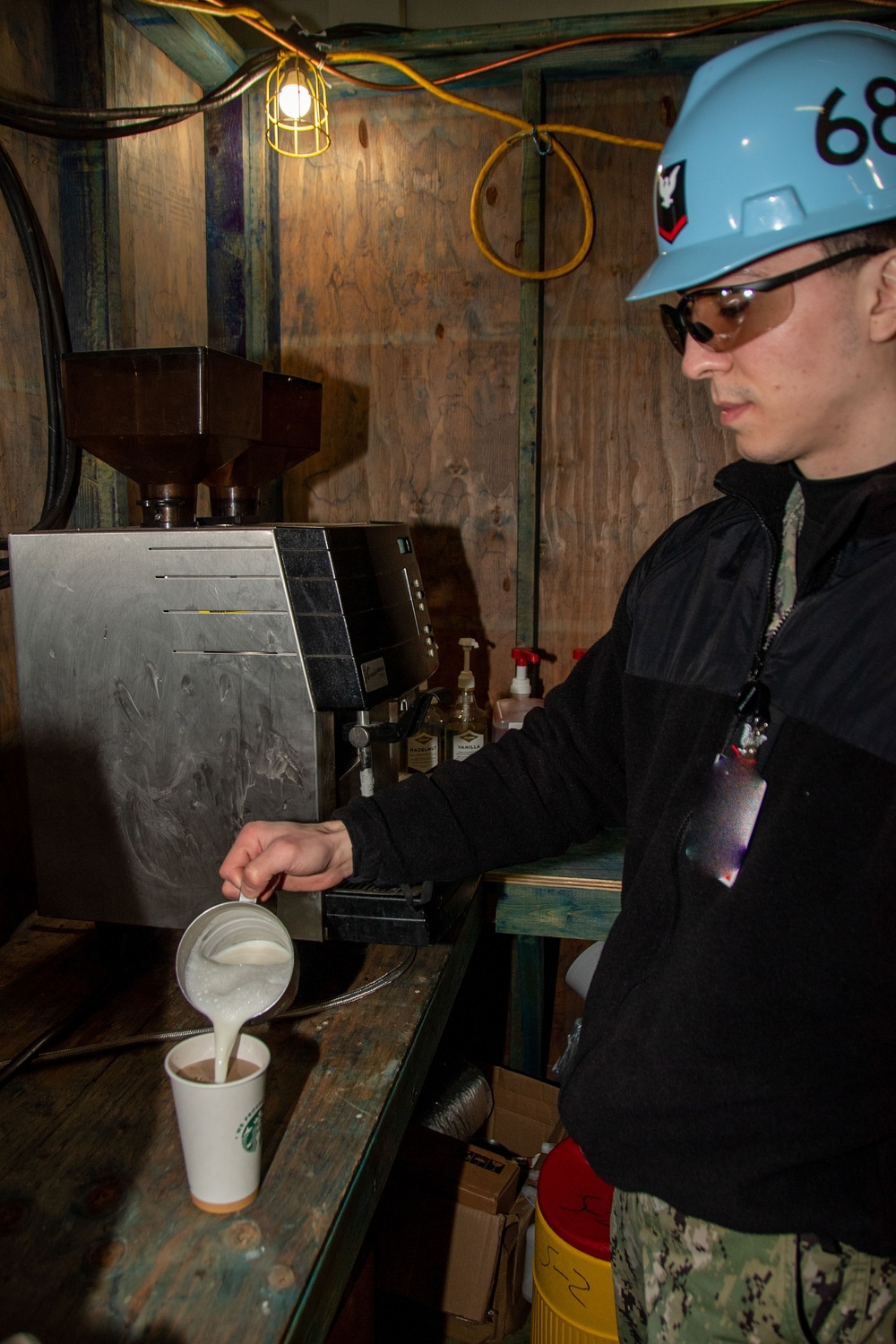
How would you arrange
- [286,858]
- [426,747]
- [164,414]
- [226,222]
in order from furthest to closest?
1. [226,222]
2. [426,747]
3. [164,414]
4. [286,858]

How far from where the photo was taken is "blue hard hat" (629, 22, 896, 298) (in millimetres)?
917

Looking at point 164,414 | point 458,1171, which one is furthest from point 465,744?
point 164,414

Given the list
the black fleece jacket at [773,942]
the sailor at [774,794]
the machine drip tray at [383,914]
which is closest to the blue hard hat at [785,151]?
the sailor at [774,794]

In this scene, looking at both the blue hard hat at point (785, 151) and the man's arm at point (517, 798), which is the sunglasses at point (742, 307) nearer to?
the blue hard hat at point (785, 151)

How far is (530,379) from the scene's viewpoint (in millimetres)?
2416

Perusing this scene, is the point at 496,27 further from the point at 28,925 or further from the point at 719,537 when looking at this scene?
the point at 28,925

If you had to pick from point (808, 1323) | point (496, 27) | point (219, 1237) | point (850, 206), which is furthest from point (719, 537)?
point (496, 27)

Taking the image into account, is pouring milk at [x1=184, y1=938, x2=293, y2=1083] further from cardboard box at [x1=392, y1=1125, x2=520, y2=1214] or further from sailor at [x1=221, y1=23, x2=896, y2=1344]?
cardboard box at [x1=392, y1=1125, x2=520, y2=1214]

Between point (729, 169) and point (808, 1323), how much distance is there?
1.15 m

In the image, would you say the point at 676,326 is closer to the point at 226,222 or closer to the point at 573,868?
the point at 573,868

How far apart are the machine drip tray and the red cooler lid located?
714mm

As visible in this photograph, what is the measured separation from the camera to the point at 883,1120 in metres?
0.87

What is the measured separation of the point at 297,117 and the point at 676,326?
172cm

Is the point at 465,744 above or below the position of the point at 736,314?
below
